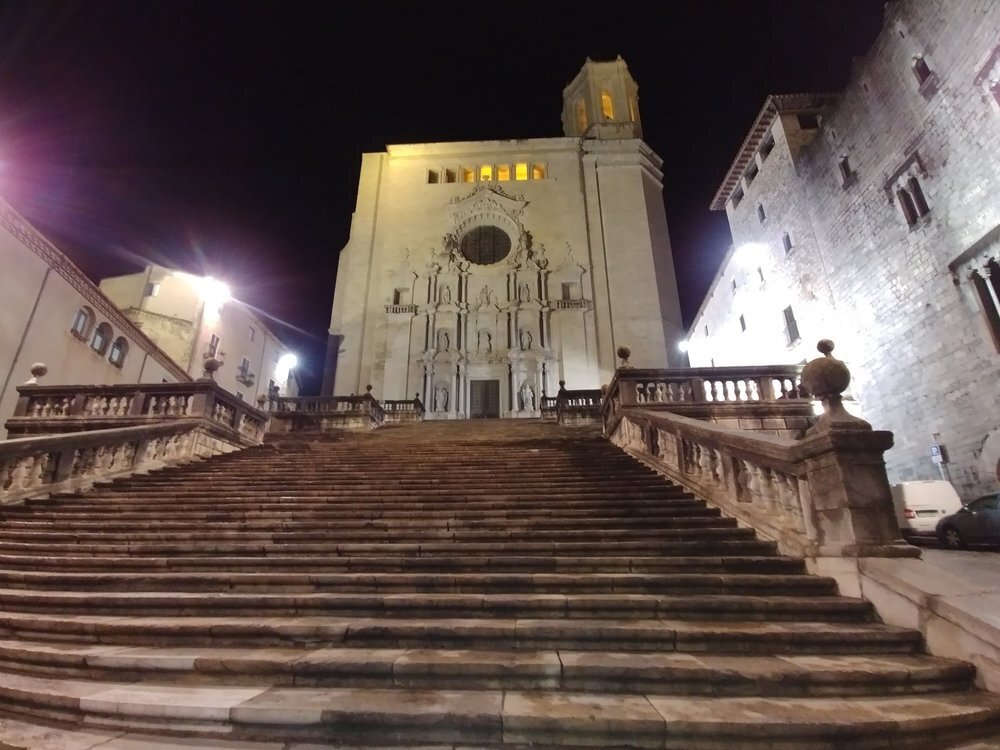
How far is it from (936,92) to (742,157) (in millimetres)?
11914

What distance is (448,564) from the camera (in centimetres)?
480

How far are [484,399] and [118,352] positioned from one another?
16969mm

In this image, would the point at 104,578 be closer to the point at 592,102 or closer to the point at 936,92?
the point at 936,92

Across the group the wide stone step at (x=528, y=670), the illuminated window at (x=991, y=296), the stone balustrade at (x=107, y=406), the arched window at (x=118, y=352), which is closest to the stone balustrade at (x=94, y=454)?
the stone balustrade at (x=107, y=406)

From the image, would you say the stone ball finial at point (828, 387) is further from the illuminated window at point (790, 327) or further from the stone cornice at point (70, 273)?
the stone cornice at point (70, 273)

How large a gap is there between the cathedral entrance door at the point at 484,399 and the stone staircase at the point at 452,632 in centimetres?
1744

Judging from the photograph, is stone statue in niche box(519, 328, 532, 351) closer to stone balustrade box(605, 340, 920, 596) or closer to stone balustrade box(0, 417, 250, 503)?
stone balustrade box(0, 417, 250, 503)

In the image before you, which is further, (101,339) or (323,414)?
(101,339)

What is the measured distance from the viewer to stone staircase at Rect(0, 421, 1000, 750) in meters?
Result: 2.62

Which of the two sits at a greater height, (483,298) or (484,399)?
(483,298)

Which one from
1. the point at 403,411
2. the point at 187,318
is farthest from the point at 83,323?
the point at 403,411

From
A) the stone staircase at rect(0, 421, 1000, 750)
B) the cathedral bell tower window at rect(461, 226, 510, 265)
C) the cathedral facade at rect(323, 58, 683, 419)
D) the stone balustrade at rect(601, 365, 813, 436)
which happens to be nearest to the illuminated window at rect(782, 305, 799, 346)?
the cathedral facade at rect(323, 58, 683, 419)

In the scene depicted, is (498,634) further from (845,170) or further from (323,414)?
(845,170)

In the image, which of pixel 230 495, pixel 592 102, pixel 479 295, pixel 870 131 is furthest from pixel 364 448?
pixel 592 102
